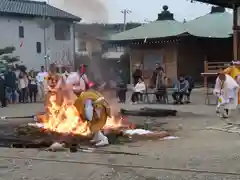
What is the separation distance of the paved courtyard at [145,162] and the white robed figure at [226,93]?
3236mm

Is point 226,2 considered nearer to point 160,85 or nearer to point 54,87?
point 160,85

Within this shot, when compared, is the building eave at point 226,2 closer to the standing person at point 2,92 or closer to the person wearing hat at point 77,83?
the standing person at point 2,92

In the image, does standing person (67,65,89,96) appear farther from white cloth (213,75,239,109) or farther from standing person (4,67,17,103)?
standing person (4,67,17,103)

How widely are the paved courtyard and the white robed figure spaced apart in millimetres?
3236

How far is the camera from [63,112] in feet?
34.8

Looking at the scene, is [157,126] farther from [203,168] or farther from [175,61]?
[175,61]

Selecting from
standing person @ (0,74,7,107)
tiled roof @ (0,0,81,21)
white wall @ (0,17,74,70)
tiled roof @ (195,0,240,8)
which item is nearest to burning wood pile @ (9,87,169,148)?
standing person @ (0,74,7,107)

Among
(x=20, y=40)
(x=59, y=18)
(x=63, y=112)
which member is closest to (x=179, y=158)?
(x=63, y=112)

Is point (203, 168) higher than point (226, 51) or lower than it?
lower

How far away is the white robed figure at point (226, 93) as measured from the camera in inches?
544

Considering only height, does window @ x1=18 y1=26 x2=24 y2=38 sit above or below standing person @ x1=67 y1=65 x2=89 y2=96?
above

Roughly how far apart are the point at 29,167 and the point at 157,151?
2.41 m

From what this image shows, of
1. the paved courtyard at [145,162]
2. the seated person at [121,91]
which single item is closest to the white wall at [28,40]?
the seated person at [121,91]

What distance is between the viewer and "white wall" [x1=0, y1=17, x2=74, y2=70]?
35969 mm
